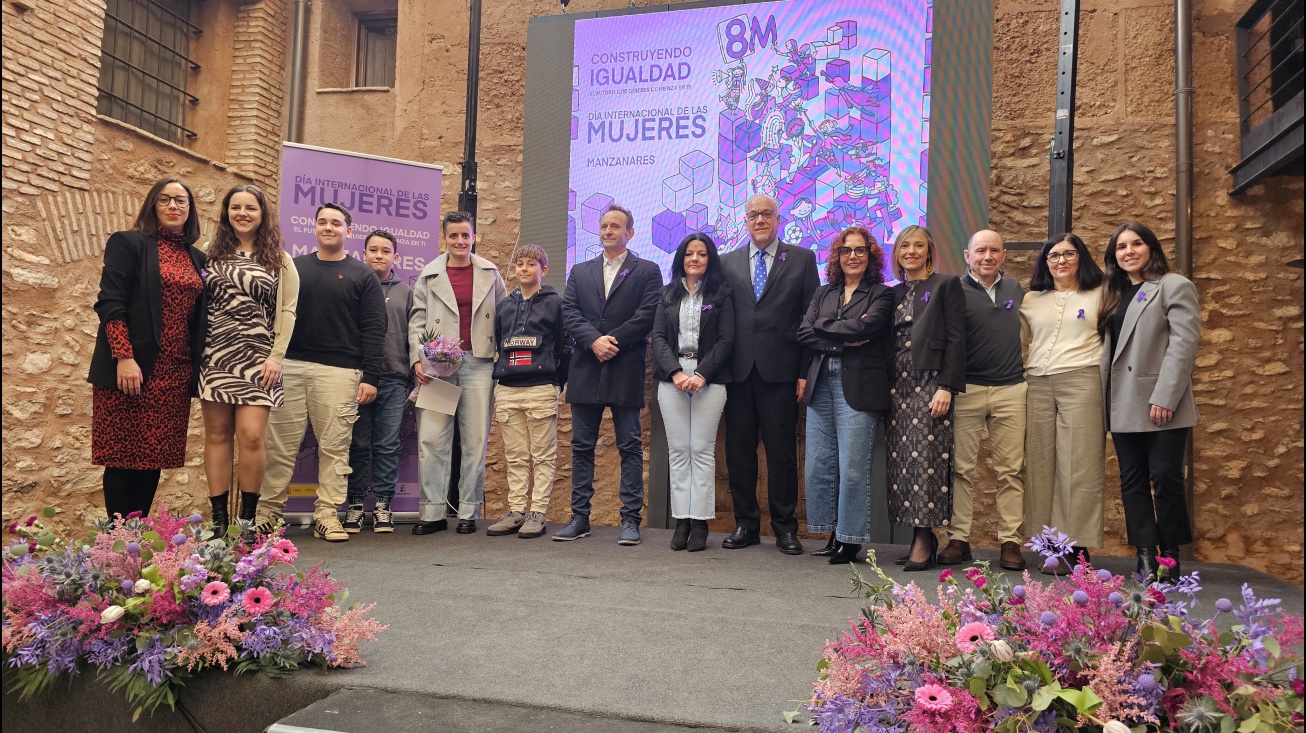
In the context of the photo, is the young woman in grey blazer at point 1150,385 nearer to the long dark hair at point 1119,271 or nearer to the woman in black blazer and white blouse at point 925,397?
the long dark hair at point 1119,271

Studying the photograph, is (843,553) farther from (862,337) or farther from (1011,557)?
(862,337)

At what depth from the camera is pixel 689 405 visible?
4133mm

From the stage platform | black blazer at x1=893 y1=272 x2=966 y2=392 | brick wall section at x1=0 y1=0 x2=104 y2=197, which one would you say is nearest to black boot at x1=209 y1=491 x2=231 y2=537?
the stage platform

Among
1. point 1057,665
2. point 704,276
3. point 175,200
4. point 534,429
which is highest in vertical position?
point 175,200

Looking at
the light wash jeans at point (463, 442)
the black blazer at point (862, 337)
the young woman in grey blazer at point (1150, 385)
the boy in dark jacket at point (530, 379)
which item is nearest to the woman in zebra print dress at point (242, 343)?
the light wash jeans at point (463, 442)

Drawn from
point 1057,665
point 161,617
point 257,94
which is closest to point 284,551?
point 161,617

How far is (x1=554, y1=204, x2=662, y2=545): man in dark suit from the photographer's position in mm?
4254

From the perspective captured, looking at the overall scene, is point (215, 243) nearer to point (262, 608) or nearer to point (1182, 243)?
point (262, 608)

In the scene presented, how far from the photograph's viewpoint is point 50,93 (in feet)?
16.9

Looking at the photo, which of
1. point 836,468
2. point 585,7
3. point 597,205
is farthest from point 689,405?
point 585,7

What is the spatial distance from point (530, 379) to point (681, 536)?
1055 mm

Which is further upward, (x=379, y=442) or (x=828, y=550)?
(x=379, y=442)

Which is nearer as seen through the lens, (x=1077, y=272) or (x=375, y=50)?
(x=1077, y=272)

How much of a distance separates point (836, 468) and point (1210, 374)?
239 cm
